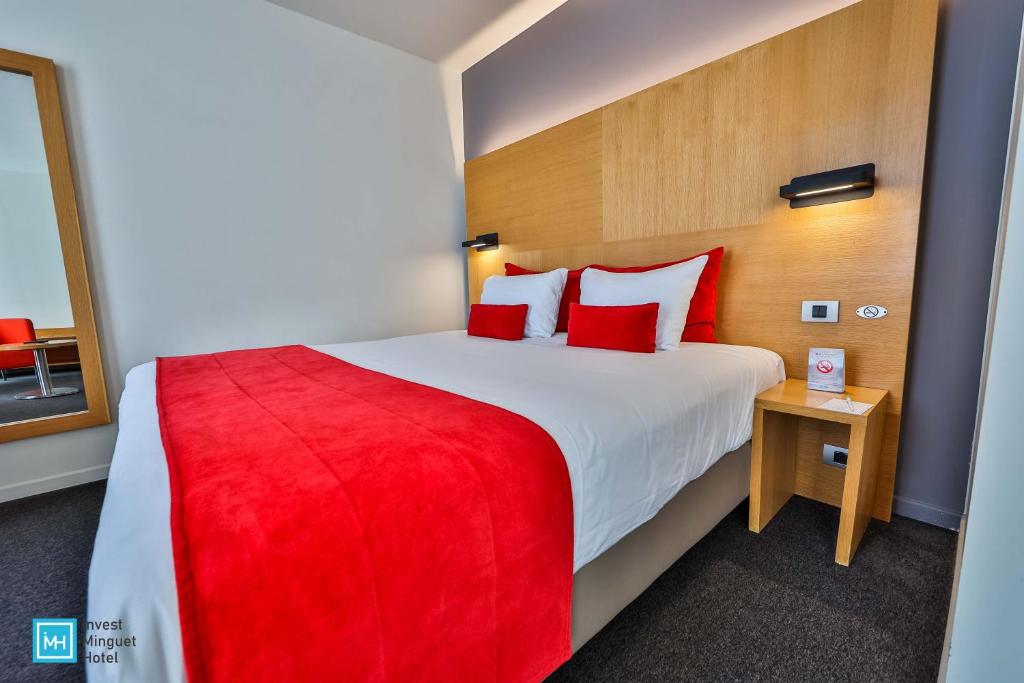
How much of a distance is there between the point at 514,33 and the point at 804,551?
373cm

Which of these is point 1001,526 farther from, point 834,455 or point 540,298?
point 540,298

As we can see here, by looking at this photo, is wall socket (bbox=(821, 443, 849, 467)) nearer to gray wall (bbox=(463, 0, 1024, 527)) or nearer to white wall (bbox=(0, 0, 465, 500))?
gray wall (bbox=(463, 0, 1024, 527))

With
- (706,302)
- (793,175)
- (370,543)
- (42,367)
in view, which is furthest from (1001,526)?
(42,367)

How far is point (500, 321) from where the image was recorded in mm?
2480

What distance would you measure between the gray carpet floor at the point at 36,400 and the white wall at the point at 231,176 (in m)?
0.14

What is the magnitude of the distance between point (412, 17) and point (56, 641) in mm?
3596

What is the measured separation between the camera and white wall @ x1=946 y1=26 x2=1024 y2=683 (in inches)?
17.1

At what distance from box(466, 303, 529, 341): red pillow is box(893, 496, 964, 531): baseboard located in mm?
1887

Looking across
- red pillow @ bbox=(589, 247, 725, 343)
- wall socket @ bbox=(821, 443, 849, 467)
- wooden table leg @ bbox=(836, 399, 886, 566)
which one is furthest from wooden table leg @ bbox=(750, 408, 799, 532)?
red pillow @ bbox=(589, 247, 725, 343)

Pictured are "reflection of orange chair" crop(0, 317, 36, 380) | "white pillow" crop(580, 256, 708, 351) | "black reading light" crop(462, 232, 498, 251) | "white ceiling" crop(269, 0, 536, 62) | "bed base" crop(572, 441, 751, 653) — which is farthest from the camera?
"black reading light" crop(462, 232, 498, 251)

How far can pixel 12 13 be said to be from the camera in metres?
2.06

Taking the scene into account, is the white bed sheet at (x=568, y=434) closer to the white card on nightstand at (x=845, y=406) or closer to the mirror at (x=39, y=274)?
the white card on nightstand at (x=845, y=406)

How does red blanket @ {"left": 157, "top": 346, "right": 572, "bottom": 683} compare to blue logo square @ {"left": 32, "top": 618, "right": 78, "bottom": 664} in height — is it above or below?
above

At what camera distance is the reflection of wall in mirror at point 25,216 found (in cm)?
209
